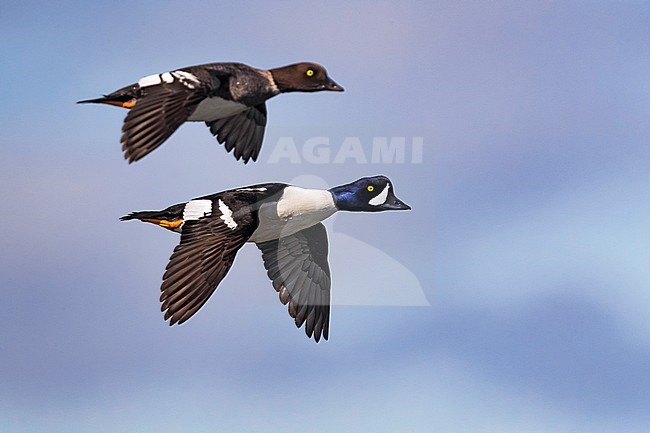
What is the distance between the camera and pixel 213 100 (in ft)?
31.1

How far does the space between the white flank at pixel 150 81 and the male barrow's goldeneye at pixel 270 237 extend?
1213mm

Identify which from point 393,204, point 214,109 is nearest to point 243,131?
point 214,109

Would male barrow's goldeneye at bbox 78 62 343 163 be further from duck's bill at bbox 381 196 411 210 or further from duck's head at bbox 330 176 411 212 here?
duck's bill at bbox 381 196 411 210

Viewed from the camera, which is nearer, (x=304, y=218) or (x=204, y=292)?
(x=204, y=292)

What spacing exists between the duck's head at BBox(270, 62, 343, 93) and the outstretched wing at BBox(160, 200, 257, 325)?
110cm

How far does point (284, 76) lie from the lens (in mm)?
9547

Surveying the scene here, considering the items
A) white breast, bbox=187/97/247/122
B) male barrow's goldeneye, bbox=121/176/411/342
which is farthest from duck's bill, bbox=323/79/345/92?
male barrow's goldeneye, bbox=121/176/411/342

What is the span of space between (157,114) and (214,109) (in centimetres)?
100

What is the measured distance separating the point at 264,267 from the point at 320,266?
1.74 feet

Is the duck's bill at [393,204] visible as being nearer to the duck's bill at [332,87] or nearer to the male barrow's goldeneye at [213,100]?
the male barrow's goldeneye at [213,100]

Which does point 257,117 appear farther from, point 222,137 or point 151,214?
point 151,214

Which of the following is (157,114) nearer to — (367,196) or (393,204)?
(367,196)

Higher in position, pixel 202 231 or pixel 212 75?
pixel 212 75

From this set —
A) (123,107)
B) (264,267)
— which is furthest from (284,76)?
(264,267)
